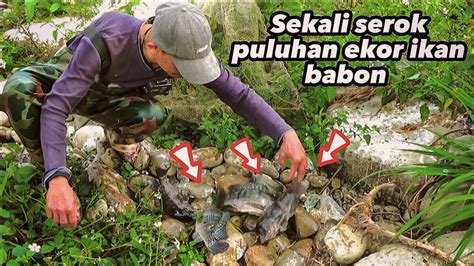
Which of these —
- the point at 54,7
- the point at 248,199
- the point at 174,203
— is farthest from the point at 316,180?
the point at 54,7

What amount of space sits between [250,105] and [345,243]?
1.82 feet

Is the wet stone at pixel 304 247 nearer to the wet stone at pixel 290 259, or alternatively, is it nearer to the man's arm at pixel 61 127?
the wet stone at pixel 290 259

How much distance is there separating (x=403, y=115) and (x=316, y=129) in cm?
40

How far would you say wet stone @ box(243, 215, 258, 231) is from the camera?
6.63ft

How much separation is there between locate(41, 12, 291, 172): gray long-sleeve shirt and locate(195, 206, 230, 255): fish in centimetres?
41

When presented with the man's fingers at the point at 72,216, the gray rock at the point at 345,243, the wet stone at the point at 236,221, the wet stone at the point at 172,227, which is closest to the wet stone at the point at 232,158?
the wet stone at the point at 236,221

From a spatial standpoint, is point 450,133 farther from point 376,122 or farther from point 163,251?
point 163,251

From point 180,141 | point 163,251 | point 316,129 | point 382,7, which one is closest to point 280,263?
point 163,251

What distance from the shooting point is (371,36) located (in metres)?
2.09

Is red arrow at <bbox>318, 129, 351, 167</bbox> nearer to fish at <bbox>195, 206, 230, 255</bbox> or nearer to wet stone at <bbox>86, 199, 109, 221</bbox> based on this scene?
fish at <bbox>195, 206, 230, 255</bbox>

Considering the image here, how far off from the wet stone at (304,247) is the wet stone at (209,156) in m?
0.45

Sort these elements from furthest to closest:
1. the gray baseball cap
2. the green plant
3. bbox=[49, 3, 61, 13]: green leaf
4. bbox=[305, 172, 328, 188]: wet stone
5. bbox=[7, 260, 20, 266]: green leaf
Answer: bbox=[49, 3, 61, 13]: green leaf
bbox=[305, 172, 328, 188]: wet stone
the green plant
bbox=[7, 260, 20, 266]: green leaf
the gray baseball cap

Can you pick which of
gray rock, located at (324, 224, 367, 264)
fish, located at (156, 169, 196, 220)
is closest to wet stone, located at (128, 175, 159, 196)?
fish, located at (156, 169, 196, 220)

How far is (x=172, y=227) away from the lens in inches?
77.1
